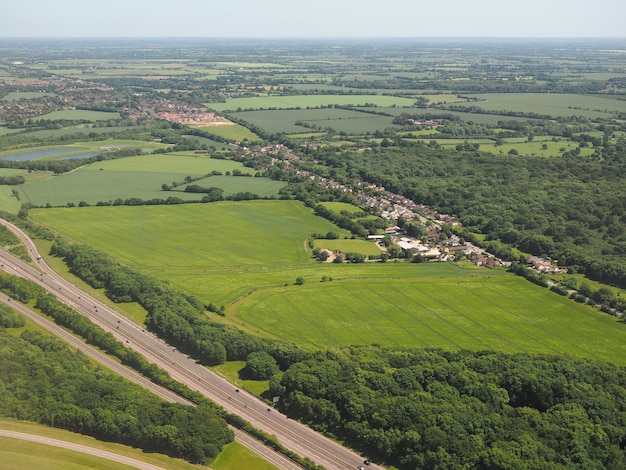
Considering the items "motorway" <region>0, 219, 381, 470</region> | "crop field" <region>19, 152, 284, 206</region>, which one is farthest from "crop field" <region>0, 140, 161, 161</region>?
"motorway" <region>0, 219, 381, 470</region>

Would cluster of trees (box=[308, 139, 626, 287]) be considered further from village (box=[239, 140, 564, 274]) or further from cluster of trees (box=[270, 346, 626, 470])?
cluster of trees (box=[270, 346, 626, 470])

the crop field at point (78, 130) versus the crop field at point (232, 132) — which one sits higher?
the crop field at point (78, 130)

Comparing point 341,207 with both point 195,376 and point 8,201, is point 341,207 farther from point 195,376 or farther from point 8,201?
point 195,376

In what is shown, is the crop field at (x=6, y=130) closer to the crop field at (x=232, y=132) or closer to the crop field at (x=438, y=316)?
the crop field at (x=232, y=132)

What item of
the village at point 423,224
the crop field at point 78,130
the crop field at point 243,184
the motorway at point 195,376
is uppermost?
the crop field at point 78,130

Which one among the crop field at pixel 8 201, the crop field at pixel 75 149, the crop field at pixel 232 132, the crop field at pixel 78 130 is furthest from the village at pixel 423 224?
the crop field at pixel 78 130

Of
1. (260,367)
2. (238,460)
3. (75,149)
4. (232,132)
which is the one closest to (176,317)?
(260,367)
